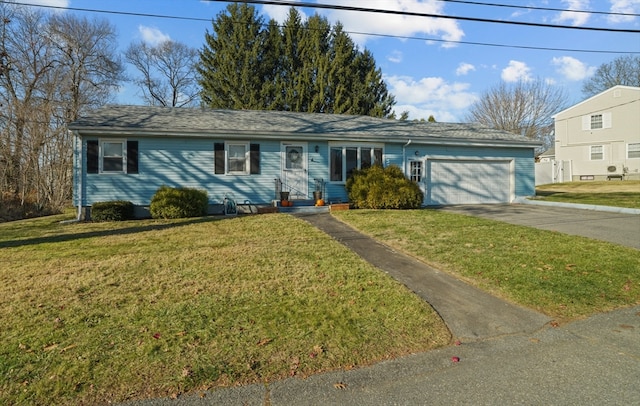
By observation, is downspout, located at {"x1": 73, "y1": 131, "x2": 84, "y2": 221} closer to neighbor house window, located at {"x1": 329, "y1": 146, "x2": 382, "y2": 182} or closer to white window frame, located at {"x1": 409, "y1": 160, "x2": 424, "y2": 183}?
neighbor house window, located at {"x1": 329, "y1": 146, "x2": 382, "y2": 182}

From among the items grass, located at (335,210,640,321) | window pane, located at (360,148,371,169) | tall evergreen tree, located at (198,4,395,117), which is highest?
tall evergreen tree, located at (198,4,395,117)

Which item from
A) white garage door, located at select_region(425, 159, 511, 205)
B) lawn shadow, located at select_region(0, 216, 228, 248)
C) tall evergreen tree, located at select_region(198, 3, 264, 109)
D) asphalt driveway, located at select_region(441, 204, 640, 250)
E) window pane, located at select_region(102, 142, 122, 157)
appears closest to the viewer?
asphalt driveway, located at select_region(441, 204, 640, 250)

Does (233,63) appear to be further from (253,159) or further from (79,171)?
(79,171)

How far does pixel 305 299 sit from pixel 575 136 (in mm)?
33549

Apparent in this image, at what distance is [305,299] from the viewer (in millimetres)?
4391

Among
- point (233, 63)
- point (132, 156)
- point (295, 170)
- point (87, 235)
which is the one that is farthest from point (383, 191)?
point (233, 63)

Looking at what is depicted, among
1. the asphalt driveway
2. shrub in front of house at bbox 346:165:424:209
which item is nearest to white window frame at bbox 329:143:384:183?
shrub in front of house at bbox 346:165:424:209

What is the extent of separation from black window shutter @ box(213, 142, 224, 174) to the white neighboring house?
26805mm

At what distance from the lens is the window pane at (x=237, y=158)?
43.9ft

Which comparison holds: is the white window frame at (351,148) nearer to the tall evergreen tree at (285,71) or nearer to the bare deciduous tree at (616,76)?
the tall evergreen tree at (285,71)

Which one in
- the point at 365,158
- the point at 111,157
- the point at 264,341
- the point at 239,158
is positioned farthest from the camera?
the point at 365,158

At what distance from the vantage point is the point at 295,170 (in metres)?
13.9

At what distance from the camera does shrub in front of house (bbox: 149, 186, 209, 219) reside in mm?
11336

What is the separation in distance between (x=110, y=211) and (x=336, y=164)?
7931mm
